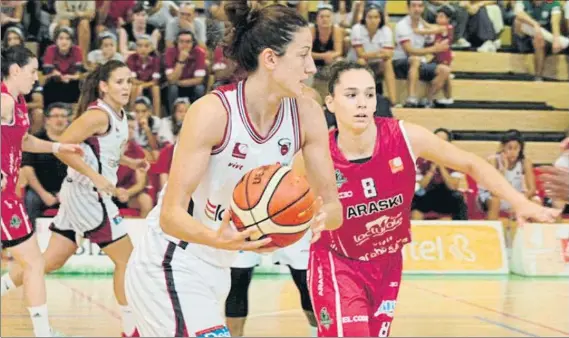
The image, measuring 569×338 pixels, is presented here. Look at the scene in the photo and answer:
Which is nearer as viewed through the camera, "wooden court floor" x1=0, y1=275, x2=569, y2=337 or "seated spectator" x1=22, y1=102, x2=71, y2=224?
"wooden court floor" x1=0, y1=275, x2=569, y2=337

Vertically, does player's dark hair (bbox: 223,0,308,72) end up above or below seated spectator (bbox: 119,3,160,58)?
above

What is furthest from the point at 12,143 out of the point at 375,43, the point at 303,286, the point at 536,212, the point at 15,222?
the point at 375,43

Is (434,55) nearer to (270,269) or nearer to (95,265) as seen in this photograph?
(270,269)

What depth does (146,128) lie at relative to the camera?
10297 millimetres

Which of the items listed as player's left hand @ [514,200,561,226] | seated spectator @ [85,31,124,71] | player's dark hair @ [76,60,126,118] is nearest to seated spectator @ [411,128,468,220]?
seated spectator @ [85,31,124,71]

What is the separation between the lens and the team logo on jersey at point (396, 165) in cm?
420

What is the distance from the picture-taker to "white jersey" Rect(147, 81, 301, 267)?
313cm

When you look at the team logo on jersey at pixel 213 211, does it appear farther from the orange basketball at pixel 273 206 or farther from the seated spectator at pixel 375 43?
the seated spectator at pixel 375 43

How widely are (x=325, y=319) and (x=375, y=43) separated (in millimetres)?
8095

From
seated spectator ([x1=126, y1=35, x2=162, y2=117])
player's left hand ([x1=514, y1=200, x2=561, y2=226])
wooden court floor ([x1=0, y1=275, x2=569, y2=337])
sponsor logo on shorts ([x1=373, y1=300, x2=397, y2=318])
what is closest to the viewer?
player's left hand ([x1=514, y1=200, x2=561, y2=226])

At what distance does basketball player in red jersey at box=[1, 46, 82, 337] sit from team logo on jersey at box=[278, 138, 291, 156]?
109 inches

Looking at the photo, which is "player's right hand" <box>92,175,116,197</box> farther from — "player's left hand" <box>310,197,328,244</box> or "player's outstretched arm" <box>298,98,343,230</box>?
"player's left hand" <box>310,197,328,244</box>

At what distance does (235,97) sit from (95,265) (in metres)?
6.56

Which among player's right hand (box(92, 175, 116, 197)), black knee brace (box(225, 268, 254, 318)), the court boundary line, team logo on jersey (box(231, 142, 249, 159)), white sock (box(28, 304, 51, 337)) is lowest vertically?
the court boundary line
